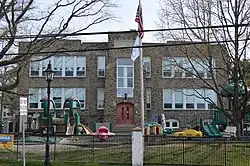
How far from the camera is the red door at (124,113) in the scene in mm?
46719

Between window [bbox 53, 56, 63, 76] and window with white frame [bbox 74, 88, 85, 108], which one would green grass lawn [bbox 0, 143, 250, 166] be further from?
window [bbox 53, 56, 63, 76]

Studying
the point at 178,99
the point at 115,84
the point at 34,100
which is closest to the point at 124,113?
the point at 115,84

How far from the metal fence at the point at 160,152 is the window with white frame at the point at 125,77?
74.3ft

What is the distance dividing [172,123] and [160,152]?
26164 millimetres

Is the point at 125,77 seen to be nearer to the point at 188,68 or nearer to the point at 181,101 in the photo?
the point at 181,101

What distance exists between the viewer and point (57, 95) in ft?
163

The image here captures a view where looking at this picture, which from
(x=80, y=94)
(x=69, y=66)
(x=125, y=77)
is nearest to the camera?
(x=125, y=77)

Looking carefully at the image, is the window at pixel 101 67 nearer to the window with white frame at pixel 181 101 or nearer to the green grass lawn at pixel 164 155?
the window with white frame at pixel 181 101

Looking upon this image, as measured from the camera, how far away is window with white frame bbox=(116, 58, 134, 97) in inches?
1849

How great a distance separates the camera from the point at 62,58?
1977 inches

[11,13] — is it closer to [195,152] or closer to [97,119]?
[195,152]

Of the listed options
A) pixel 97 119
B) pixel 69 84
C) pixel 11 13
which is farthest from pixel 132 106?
pixel 11 13

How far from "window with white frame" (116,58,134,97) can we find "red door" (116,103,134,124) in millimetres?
1101

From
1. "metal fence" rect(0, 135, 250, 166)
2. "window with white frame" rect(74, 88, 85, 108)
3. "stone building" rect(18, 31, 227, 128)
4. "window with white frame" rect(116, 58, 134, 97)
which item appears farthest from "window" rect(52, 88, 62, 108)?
"metal fence" rect(0, 135, 250, 166)
